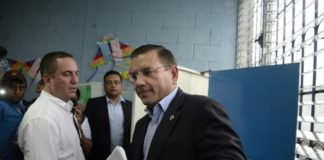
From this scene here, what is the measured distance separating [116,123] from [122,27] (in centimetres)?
122

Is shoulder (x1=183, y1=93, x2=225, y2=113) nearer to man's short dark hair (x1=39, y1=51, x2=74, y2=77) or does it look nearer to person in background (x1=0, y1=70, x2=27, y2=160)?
man's short dark hair (x1=39, y1=51, x2=74, y2=77)

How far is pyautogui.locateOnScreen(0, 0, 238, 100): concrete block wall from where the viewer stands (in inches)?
132

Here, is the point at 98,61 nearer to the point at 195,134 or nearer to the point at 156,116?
the point at 156,116

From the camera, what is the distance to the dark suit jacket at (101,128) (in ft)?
8.44

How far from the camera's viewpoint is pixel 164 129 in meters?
1.13

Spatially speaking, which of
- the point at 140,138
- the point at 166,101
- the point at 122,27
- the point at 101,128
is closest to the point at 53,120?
the point at 140,138

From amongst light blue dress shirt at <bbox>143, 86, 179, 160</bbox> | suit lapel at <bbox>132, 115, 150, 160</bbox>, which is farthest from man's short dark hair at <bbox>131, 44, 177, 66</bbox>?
suit lapel at <bbox>132, 115, 150, 160</bbox>

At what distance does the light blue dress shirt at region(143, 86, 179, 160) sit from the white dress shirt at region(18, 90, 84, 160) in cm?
48

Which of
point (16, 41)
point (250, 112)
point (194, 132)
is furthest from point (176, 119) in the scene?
point (16, 41)

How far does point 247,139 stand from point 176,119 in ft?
1.77

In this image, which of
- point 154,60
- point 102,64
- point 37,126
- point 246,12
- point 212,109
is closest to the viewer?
point 212,109

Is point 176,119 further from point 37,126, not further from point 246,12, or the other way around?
point 246,12

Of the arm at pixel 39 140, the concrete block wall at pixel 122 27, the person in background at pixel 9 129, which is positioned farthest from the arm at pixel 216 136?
the concrete block wall at pixel 122 27

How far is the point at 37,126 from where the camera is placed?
4.75 ft
